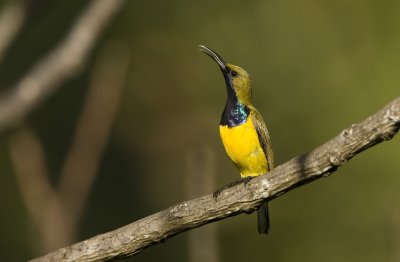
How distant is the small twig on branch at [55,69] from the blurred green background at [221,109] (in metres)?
2.17

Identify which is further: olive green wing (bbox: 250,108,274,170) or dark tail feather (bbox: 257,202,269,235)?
dark tail feather (bbox: 257,202,269,235)

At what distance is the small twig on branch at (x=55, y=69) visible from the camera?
789 cm

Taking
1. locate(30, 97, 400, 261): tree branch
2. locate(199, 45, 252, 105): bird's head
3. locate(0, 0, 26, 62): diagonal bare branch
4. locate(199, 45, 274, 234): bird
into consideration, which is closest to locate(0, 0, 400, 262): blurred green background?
locate(0, 0, 26, 62): diagonal bare branch

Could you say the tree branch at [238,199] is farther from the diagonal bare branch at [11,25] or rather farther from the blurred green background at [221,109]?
the blurred green background at [221,109]

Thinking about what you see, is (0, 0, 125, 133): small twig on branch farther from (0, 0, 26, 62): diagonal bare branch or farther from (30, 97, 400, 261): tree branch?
(30, 97, 400, 261): tree branch

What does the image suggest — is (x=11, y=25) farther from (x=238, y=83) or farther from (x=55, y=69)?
(x=238, y=83)

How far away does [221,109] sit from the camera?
11930 mm

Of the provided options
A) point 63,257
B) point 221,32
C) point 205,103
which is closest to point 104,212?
point 205,103

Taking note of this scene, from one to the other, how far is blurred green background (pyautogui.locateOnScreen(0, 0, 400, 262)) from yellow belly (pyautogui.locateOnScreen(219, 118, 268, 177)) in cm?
272

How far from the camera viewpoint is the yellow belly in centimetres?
745

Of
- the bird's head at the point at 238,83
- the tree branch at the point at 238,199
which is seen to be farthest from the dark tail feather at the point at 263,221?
the tree branch at the point at 238,199

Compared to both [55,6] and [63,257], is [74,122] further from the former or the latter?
[63,257]

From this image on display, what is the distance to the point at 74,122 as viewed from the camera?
12539 mm

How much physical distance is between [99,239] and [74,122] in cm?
660
